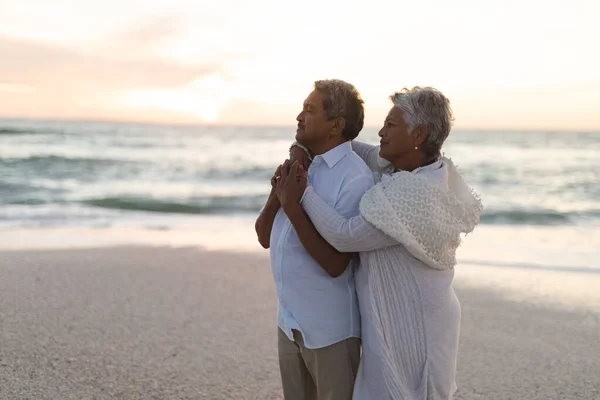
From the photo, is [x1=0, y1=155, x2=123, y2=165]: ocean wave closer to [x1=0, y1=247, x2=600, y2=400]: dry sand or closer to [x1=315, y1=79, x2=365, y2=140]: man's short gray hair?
[x1=0, y1=247, x2=600, y2=400]: dry sand

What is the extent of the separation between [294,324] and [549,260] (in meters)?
7.09

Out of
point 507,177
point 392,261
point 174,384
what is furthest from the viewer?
point 507,177

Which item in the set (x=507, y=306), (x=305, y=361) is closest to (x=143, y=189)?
(x=507, y=306)

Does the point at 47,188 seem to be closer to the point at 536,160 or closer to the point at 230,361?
the point at 230,361

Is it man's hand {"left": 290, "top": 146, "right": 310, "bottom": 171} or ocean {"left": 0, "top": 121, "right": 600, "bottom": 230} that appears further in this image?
ocean {"left": 0, "top": 121, "right": 600, "bottom": 230}

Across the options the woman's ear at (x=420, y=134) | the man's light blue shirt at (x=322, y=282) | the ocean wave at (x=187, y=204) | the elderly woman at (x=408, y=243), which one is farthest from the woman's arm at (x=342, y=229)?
the ocean wave at (x=187, y=204)

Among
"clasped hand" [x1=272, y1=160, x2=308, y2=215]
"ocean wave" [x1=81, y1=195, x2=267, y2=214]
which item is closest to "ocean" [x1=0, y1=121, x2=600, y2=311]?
"ocean wave" [x1=81, y1=195, x2=267, y2=214]

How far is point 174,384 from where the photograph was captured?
4102 mm

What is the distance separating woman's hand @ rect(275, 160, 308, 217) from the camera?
226 cm

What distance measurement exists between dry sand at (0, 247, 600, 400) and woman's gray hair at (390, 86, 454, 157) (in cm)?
247

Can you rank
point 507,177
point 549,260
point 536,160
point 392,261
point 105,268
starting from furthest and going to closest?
point 536,160, point 507,177, point 549,260, point 105,268, point 392,261

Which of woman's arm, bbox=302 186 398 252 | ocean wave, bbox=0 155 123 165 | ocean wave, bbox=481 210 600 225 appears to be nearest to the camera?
woman's arm, bbox=302 186 398 252

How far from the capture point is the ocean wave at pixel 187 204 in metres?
14.2

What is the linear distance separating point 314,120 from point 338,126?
96mm
